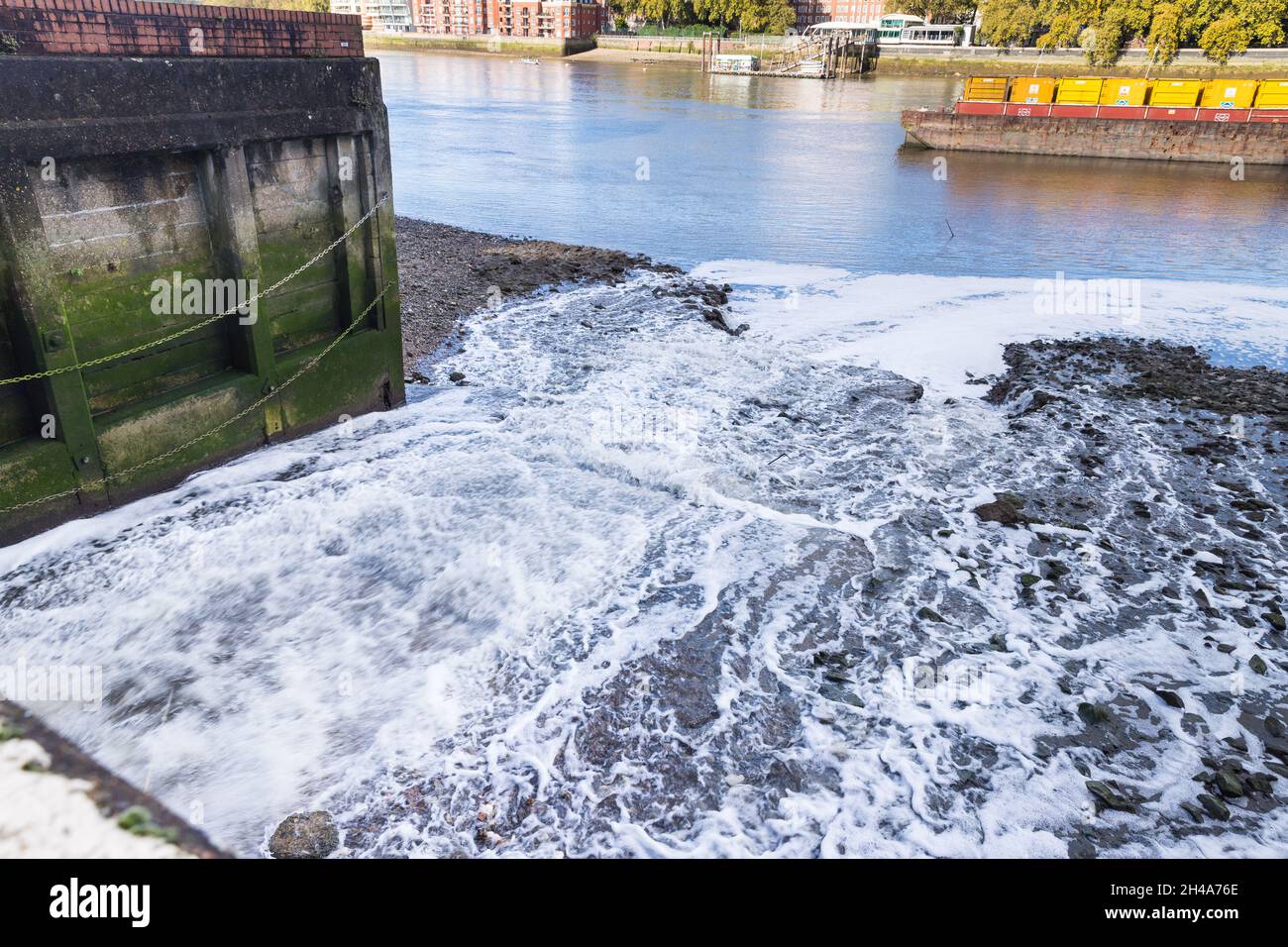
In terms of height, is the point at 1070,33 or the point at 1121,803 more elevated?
the point at 1070,33

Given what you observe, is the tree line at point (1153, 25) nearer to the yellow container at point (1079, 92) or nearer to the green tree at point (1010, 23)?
the green tree at point (1010, 23)

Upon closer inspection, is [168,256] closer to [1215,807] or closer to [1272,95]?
[1215,807]

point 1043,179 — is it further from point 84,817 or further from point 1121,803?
point 84,817

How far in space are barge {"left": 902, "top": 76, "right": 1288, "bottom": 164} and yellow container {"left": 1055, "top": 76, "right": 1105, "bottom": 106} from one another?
0.20 ft

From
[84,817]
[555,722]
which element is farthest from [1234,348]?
[84,817]

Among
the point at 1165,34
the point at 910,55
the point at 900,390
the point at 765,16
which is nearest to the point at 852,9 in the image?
the point at 765,16

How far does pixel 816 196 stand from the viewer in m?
40.3

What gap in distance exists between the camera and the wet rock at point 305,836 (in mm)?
6488

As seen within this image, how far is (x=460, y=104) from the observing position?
77500 millimetres

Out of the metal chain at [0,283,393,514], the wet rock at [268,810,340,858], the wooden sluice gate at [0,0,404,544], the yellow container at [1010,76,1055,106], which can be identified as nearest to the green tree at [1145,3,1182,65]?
the yellow container at [1010,76,1055,106]

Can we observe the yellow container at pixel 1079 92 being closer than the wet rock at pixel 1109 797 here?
No

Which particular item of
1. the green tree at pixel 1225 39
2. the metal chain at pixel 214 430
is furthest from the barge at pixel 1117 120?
the metal chain at pixel 214 430

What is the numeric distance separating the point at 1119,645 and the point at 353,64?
12567mm

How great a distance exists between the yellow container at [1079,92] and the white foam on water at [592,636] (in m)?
51.3
